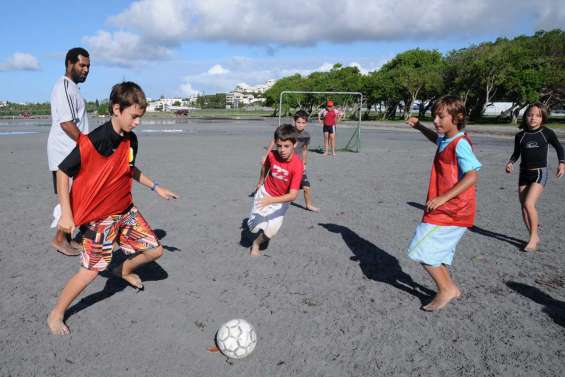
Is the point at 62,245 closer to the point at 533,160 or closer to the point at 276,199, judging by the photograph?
the point at 276,199

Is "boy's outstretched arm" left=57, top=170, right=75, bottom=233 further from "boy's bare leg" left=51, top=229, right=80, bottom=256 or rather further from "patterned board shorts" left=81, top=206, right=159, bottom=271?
"boy's bare leg" left=51, top=229, right=80, bottom=256

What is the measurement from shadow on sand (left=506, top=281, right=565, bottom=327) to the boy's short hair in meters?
1.82

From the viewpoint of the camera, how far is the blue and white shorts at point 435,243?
3494mm

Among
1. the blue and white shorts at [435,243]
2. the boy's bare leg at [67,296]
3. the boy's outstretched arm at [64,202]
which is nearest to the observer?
the boy's outstretched arm at [64,202]

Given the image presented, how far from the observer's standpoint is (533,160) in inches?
212

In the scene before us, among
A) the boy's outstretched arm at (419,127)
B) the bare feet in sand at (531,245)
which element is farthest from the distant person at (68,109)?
the bare feet in sand at (531,245)

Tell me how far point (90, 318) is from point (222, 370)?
134 centimetres

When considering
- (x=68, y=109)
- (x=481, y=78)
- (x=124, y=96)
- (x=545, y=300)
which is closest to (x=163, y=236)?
(x=68, y=109)

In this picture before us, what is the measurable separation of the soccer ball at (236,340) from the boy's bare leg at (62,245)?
2649mm

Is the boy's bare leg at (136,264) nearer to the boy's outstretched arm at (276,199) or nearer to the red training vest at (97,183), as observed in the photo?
the red training vest at (97,183)

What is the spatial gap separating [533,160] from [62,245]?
5.78m

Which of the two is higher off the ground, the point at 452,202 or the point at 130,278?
the point at 452,202

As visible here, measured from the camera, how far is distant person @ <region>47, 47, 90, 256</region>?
14.0 feet

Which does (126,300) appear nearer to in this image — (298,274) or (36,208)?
(298,274)
